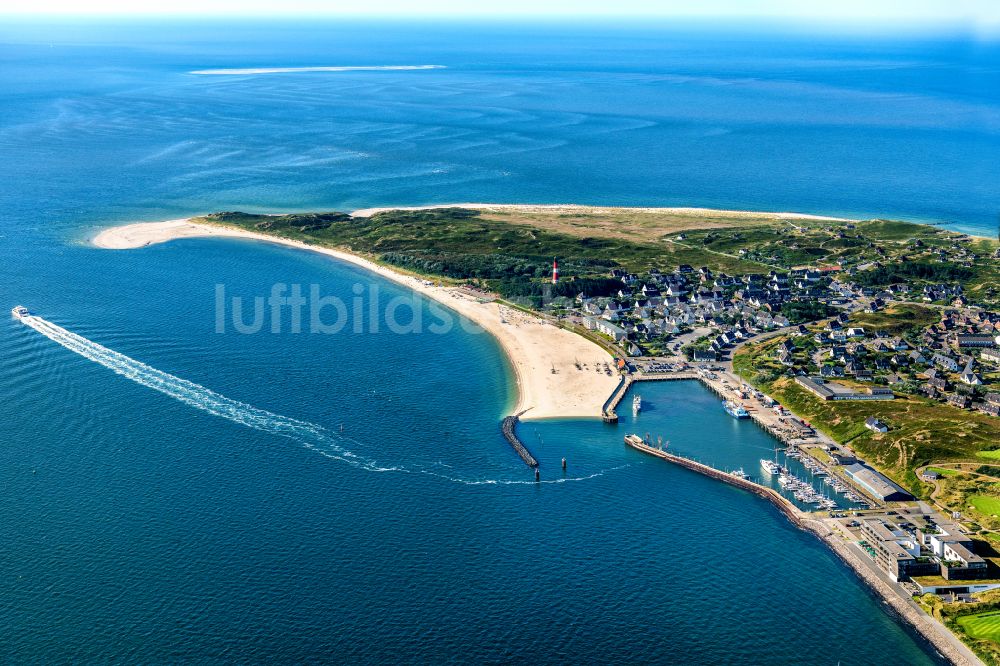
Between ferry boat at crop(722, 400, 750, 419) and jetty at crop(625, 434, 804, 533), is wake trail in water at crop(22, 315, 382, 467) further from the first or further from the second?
ferry boat at crop(722, 400, 750, 419)

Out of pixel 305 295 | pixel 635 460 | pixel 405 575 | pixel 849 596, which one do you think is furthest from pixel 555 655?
pixel 305 295

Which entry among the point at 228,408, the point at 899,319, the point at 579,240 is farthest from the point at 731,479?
the point at 579,240

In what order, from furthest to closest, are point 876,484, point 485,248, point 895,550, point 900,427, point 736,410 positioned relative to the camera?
point 485,248
point 736,410
point 900,427
point 876,484
point 895,550

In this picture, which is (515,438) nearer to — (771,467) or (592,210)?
(771,467)

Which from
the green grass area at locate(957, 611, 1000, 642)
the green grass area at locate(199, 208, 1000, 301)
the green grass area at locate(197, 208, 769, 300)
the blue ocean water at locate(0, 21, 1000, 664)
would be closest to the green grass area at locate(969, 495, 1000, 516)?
the green grass area at locate(957, 611, 1000, 642)

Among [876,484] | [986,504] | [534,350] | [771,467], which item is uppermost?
[534,350]

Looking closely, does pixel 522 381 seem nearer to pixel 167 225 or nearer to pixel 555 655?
pixel 555 655
